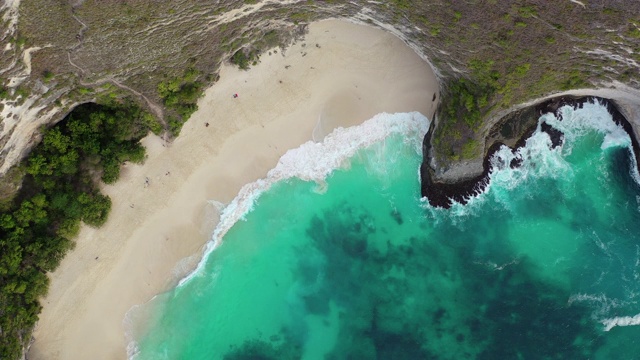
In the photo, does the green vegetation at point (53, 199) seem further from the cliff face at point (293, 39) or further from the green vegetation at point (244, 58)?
the green vegetation at point (244, 58)

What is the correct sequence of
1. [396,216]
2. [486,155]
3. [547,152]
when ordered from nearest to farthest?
[486,155]
[547,152]
[396,216]

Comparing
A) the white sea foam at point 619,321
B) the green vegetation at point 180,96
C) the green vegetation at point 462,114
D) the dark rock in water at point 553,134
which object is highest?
the green vegetation at point 180,96

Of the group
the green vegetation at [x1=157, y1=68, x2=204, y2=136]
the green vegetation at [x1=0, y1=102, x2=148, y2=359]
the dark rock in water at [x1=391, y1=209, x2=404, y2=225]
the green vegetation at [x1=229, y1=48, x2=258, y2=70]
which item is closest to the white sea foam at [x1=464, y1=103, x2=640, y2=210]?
the dark rock in water at [x1=391, y1=209, x2=404, y2=225]

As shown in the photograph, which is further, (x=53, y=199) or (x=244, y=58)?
(x=244, y=58)

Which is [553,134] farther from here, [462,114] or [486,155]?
[462,114]

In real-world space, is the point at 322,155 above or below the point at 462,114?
below

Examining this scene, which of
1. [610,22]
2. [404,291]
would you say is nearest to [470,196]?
[404,291]

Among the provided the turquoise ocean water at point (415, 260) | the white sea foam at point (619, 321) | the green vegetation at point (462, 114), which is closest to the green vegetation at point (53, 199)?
the turquoise ocean water at point (415, 260)

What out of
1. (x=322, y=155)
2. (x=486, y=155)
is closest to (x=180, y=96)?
(x=322, y=155)
